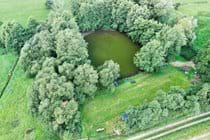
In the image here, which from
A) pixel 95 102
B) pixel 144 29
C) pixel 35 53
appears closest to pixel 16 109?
pixel 35 53

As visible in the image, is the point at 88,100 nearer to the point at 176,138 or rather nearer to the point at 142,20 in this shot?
the point at 176,138

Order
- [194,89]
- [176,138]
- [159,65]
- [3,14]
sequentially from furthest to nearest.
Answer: [3,14] → [159,65] → [194,89] → [176,138]

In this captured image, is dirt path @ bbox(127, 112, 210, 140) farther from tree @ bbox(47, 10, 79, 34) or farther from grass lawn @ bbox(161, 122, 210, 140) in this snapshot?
tree @ bbox(47, 10, 79, 34)

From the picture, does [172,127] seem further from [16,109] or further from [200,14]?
[200,14]

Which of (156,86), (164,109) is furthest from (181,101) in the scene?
(156,86)

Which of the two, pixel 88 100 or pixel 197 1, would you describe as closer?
pixel 88 100

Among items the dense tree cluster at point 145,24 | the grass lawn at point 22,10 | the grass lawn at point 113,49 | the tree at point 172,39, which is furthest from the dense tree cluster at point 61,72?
the tree at point 172,39

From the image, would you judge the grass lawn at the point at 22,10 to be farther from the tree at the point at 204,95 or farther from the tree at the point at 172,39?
the tree at the point at 204,95
